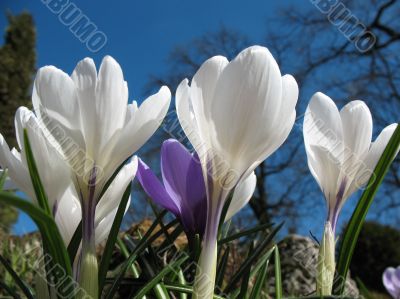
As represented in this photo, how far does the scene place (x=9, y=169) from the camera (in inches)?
26.6

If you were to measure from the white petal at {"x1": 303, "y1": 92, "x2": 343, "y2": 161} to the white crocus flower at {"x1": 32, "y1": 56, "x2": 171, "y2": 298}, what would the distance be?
271mm

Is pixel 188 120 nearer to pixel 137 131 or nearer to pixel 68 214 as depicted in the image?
pixel 137 131

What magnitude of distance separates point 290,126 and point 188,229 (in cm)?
31

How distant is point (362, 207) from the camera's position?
0.77m

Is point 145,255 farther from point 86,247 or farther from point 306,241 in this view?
point 306,241

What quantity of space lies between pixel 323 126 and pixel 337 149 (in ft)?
0.14

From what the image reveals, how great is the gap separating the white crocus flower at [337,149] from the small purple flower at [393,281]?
0.52 metres

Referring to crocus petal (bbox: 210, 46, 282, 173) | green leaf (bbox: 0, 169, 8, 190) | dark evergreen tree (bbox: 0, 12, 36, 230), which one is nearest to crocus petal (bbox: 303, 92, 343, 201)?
crocus petal (bbox: 210, 46, 282, 173)

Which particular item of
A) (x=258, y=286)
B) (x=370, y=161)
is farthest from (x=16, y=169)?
(x=370, y=161)

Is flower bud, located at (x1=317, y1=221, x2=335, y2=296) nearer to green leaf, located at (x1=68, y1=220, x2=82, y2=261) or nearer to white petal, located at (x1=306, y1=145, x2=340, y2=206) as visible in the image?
white petal, located at (x1=306, y1=145, x2=340, y2=206)

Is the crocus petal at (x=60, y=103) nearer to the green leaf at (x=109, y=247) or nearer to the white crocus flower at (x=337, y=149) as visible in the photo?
the green leaf at (x=109, y=247)

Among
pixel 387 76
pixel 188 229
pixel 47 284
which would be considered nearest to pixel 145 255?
pixel 188 229

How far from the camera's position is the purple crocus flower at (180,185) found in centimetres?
78

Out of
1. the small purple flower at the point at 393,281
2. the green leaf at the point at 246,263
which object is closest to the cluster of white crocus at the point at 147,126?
the green leaf at the point at 246,263
